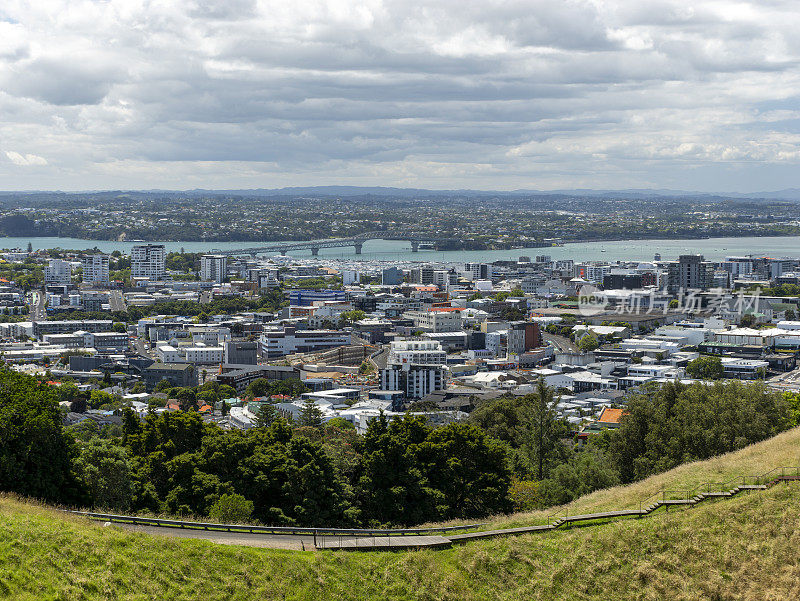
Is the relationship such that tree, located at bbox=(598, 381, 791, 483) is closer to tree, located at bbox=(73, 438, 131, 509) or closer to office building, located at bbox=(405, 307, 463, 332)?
tree, located at bbox=(73, 438, 131, 509)

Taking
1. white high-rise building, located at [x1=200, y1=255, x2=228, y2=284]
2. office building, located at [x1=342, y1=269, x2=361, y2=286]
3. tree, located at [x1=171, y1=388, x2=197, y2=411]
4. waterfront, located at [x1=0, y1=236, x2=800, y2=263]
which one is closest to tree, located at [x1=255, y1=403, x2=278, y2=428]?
tree, located at [x1=171, y1=388, x2=197, y2=411]

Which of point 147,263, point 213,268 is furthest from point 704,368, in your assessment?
point 147,263

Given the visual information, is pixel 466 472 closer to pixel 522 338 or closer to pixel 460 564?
pixel 460 564

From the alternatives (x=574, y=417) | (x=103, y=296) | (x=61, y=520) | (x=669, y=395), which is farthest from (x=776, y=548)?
(x=103, y=296)

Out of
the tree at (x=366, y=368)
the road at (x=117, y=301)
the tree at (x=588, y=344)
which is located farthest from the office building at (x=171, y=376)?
the road at (x=117, y=301)

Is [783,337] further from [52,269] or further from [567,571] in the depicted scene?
[52,269]

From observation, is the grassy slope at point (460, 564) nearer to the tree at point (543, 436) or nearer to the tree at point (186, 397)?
the tree at point (543, 436)

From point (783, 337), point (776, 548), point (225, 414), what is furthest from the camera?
point (783, 337)
